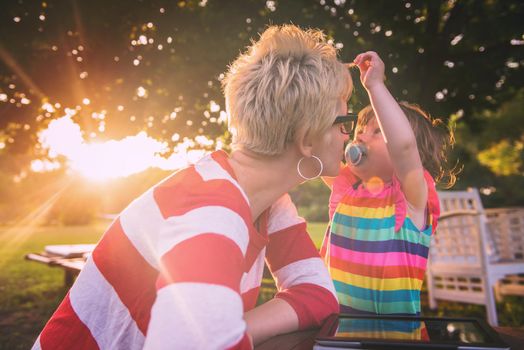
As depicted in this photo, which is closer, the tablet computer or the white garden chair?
the tablet computer

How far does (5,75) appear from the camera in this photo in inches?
193

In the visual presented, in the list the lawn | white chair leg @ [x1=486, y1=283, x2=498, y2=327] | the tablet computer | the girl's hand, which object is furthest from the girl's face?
white chair leg @ [x1=486, y1=283, x2=498, y2=327]

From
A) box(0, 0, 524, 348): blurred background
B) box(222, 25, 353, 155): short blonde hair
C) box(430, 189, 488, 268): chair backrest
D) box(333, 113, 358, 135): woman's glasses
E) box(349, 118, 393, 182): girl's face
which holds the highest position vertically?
box(0, 0, 524, 348): blurred background

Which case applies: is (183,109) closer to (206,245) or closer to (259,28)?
(259,28)

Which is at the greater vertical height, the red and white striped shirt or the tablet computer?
the red and white striped shirt

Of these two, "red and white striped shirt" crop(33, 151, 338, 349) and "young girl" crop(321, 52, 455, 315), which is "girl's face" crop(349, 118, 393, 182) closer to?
"young girl" crop(321, 52, 455, 315)

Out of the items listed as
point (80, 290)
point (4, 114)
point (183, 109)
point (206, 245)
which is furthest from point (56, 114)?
point (206, 245)

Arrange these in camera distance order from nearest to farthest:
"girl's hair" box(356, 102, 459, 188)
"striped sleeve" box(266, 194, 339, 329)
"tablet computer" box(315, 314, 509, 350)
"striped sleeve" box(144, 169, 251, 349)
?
"striped sleeve" box(144, 169, 251, 349)
"tablet computer" box(315, 314, 509, 350)
"striped sleeve" box(266, 194, 339, 329)
"girl's hair" box(356, 102, 459, 188)

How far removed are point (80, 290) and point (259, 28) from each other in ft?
12.4

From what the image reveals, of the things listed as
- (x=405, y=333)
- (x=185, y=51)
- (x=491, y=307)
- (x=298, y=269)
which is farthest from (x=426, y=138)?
(x=491, y=307)

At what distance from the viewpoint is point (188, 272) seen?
2.71 ft

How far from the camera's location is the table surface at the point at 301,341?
117 cm

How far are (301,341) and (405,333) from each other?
0.27 metres

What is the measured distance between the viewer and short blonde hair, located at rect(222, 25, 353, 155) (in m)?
1.33
